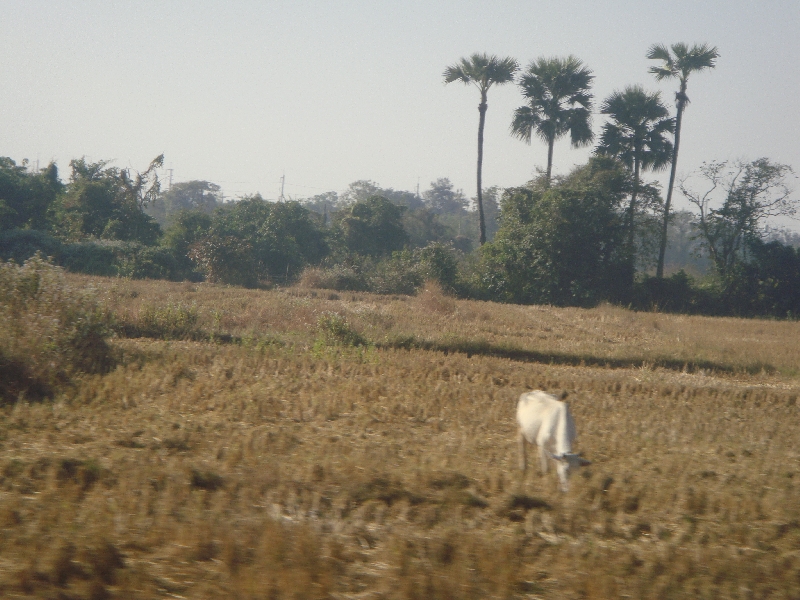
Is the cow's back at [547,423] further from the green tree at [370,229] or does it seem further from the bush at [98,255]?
the green tree at [370,229]

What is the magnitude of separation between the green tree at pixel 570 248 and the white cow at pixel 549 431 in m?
29.5

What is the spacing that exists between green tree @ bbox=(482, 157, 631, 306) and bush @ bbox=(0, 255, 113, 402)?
26.7 metres

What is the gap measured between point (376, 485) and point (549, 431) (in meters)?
1.74

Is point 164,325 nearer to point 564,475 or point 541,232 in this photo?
point 564,475

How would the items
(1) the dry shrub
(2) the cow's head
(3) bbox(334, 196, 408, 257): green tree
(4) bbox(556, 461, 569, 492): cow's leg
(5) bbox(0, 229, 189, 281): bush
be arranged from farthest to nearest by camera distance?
1. (3) bbox(334, 196, 408, 257): green tree
2. (5) bbox(0, 229, 189, 281): bush
3. (1) the dry shrub
4. (4) bbox(556, 461, 569, 492): cow's leg
5. (2) the cow's head

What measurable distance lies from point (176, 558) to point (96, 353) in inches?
329

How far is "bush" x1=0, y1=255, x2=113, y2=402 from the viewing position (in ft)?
32.4

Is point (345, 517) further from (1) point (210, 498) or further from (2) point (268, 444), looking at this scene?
(2) point (268, 444)

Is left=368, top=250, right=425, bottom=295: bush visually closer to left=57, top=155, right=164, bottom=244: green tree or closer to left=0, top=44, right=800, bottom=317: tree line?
left=0, top=44, right=800, bottom=317: tree line

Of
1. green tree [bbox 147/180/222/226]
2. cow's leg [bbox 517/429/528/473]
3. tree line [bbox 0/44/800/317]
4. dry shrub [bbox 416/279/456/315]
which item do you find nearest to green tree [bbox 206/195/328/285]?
tree line [bbox 0/44/800/317]

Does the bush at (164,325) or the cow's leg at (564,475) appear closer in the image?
the cow's leg at (564,475)

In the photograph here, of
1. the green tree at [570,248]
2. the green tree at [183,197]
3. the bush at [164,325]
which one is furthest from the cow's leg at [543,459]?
the green tree at [183,197]

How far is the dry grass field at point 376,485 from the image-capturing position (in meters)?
4.43

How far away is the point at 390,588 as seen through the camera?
13.9 feet
